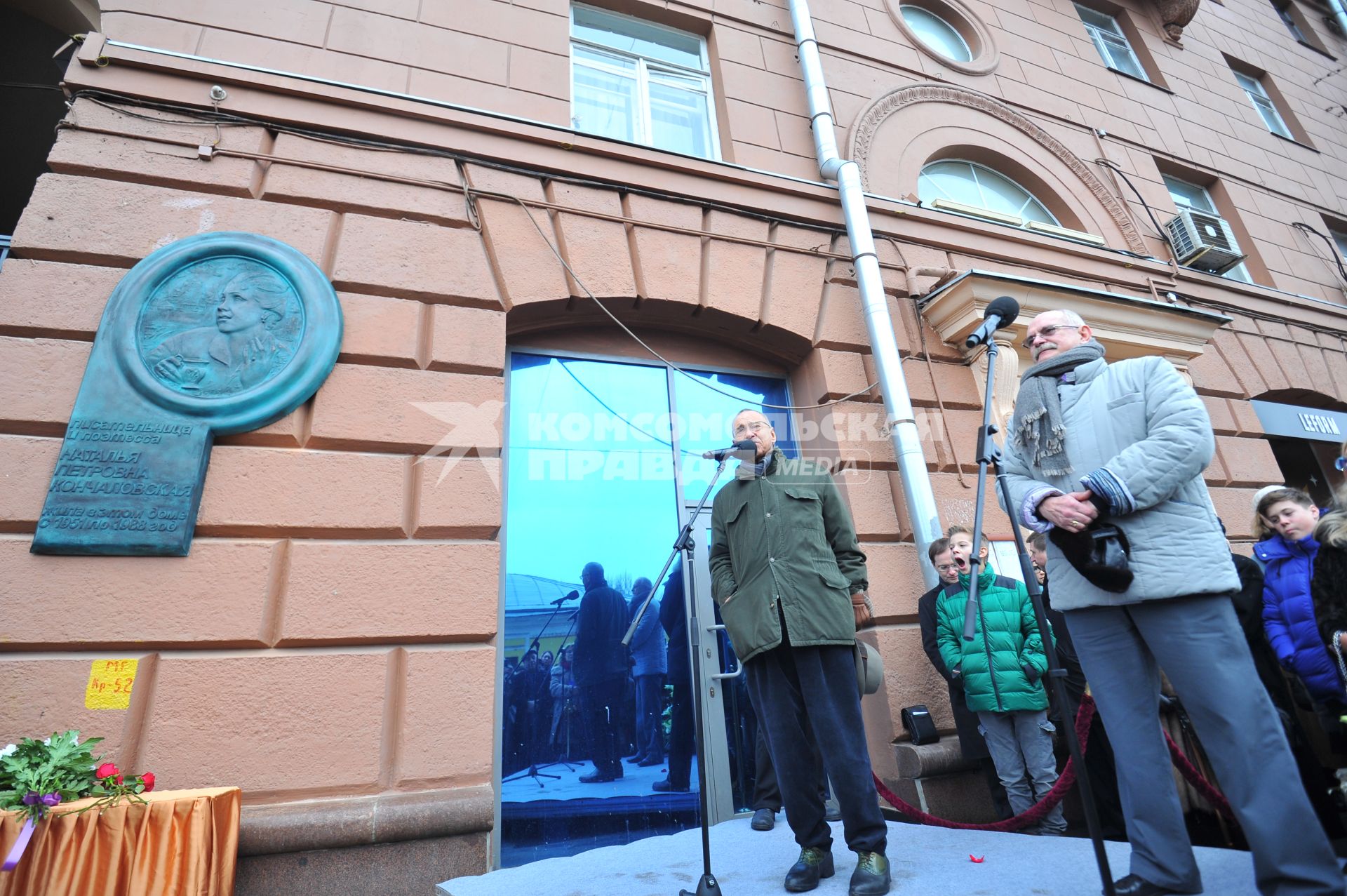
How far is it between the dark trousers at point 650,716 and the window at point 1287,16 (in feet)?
51.9

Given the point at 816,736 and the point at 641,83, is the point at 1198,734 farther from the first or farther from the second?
the point at 641,83

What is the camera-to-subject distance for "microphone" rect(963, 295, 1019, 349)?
2908 millimetres

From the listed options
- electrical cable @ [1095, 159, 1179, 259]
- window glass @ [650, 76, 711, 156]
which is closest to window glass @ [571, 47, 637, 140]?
window glass @ [650, 76, 711, 156]

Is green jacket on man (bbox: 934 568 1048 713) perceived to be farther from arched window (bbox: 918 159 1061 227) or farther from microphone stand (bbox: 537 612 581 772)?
arched window (bbox: 918 159 1061 227)

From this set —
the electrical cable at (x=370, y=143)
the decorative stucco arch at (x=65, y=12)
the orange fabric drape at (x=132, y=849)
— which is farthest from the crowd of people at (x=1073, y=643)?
the decorative stucco arch at (x=65, y=12)

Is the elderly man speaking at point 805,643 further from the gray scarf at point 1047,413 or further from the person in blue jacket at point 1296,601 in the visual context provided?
the person in blue jacket at point 1296,601

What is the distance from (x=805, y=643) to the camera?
2756 millimetres

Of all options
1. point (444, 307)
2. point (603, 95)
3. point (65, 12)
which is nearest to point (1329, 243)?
point (603, 95)

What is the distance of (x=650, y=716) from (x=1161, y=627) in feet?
10.0

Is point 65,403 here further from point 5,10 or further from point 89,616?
point 5,10

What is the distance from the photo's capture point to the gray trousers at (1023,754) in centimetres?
378

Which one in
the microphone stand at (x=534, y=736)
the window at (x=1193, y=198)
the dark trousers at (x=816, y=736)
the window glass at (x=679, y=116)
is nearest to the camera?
the dark trousers at (x=816, y=736)

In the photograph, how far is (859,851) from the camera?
2.65 m

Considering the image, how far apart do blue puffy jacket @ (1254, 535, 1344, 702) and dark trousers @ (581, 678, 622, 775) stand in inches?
140
